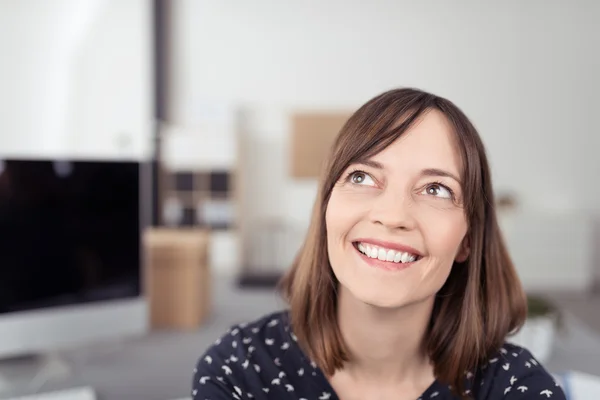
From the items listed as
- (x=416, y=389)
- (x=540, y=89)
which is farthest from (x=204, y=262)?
(x=540, y=89)

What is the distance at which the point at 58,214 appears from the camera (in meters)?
1.71

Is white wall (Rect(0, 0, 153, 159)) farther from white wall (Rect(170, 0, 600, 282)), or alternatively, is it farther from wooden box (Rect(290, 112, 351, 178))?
wooden box (Rect(290, 112, 351, 178))

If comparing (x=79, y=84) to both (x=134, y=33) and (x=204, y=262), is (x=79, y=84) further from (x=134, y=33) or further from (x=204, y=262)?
(x=204, y=262)

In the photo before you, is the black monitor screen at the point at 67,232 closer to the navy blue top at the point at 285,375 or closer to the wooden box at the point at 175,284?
the wooden box at the point at 175,284

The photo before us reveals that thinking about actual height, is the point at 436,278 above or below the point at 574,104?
below

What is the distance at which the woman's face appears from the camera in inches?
34.0

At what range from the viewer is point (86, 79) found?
5.02 meters

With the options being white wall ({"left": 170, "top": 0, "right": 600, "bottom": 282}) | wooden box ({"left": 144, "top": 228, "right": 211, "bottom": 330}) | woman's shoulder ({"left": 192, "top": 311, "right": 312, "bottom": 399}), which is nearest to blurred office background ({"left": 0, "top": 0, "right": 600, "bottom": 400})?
white wall ({"left": 170, "top": 0, "right": 600, "bottom": 282})

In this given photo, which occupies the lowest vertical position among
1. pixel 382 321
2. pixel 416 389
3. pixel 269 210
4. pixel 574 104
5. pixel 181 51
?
pixel 269 210

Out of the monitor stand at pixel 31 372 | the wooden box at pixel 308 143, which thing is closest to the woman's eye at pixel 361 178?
the monitor stand at pixel 31 372

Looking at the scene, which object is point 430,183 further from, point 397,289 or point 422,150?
point 397,289

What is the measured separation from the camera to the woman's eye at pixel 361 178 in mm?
894

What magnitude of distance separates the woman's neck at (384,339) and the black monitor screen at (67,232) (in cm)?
107

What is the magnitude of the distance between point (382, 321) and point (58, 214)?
3.81 feet
